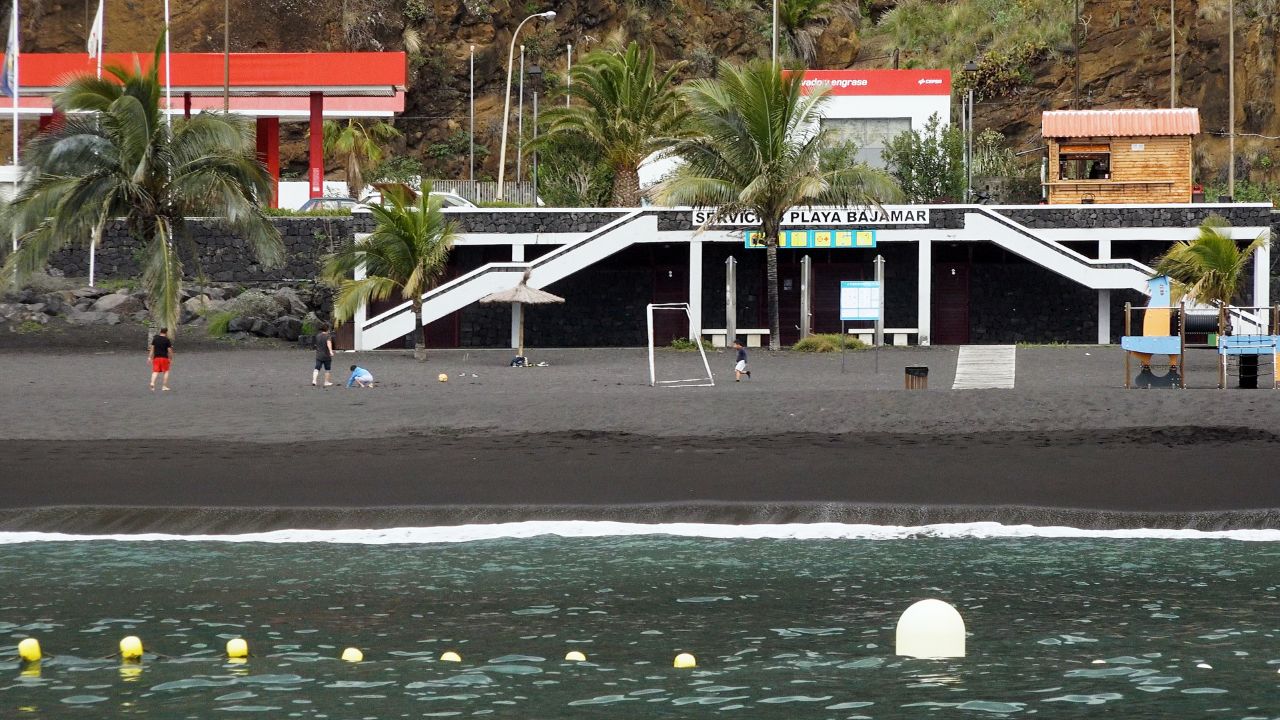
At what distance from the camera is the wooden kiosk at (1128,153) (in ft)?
137

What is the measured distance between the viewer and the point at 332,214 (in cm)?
4194

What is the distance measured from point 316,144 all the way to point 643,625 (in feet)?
118

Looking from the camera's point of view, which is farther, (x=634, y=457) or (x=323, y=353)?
(x=323, y=353)

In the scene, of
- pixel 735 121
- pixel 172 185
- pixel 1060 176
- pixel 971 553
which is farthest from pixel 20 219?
pixel 1060 176

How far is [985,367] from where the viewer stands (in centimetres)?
3122

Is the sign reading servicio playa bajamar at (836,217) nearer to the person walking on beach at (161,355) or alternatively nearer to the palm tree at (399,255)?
the palm tree at (399,255)

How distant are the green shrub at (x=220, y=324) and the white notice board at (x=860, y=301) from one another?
53.3 ft

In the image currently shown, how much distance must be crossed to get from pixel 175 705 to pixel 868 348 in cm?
2828

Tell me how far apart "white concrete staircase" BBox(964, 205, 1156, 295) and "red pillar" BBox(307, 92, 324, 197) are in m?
19.7

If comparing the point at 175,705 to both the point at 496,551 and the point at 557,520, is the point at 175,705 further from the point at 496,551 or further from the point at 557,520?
the point at 557,520

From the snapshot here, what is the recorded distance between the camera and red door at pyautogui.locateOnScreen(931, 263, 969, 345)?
4075cm

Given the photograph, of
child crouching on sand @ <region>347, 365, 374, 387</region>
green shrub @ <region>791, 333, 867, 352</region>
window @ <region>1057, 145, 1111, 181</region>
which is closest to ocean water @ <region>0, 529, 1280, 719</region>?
child crouching on sand @ <region>347, 365, 374, 387</region>

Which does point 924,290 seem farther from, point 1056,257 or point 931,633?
point 931,633

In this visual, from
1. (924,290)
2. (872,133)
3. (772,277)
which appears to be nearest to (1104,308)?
(924,290)
